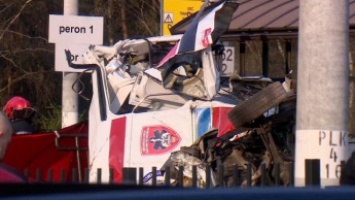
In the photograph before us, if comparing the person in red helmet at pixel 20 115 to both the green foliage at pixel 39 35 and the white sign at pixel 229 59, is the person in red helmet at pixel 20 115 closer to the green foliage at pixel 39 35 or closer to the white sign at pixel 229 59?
the white sign at pixel 229 59

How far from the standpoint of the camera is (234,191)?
2918 millimetres

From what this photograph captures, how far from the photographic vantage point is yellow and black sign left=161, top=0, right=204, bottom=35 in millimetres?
17047

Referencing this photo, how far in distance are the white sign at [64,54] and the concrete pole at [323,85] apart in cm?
630

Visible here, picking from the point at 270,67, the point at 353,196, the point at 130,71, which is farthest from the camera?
the point at 270,67

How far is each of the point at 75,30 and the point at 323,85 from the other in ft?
23.3

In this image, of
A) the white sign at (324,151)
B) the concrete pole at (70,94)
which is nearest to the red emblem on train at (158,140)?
the white sign at (324,151)

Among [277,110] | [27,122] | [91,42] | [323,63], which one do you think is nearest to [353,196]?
[323,63]

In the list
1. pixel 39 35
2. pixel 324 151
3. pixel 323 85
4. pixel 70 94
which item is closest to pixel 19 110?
pixel 70 94

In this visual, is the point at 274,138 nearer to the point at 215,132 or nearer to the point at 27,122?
the point at 215,132

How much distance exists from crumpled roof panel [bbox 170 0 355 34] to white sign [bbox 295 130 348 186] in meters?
6.46

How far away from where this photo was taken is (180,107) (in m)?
9.97

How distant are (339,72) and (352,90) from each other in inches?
273

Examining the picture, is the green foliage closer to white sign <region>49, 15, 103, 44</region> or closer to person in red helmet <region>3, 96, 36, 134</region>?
white sign <region>49, 15, 103, 44</region>

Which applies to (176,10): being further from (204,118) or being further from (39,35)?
(39,35)
